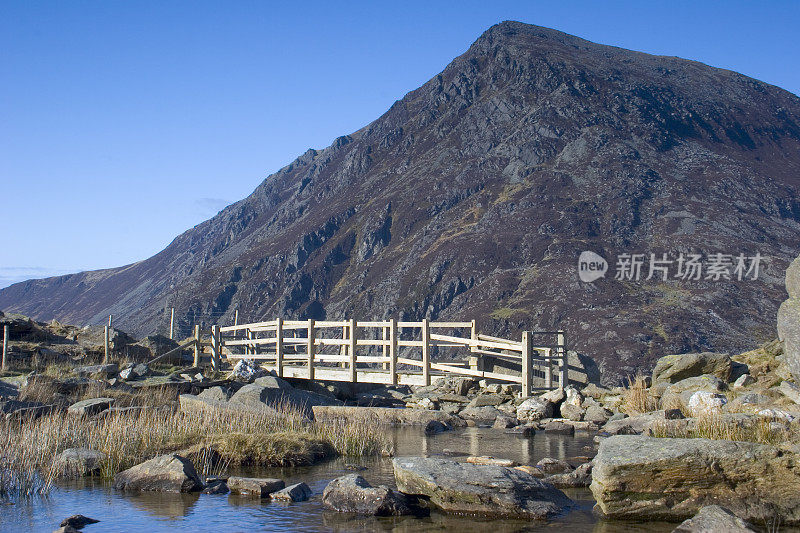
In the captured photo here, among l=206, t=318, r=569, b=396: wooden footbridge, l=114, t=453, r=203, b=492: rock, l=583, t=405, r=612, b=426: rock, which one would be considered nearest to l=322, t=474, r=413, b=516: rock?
l=114, t=453, r=203, b=492: rock

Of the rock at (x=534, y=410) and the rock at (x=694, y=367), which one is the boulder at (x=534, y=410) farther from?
the rock at (x=694, y=367)

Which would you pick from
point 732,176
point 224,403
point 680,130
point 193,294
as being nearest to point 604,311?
point 732,176

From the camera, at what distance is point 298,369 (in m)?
27.4

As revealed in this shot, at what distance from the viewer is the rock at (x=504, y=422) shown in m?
18.6

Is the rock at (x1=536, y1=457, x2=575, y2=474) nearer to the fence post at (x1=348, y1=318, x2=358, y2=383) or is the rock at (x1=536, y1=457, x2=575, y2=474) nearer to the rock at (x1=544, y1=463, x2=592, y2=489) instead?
the rock at (x1=544, y1=463, x2=592, y2=489)

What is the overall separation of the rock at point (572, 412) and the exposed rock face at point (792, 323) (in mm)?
5006

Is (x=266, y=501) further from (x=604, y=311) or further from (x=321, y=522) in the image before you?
(x=604, y=311)

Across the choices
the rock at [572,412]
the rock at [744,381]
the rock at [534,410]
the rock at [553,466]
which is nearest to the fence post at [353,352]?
the rock at [534,410]

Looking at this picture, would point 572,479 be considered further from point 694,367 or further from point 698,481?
point 694,367

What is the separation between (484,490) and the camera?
31.7ft

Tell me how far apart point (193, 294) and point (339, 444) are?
174 m

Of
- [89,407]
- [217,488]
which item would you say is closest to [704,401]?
[217,488]

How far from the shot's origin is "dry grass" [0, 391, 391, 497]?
38.3 ft

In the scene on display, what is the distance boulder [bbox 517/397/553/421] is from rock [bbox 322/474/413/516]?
1011 cm
